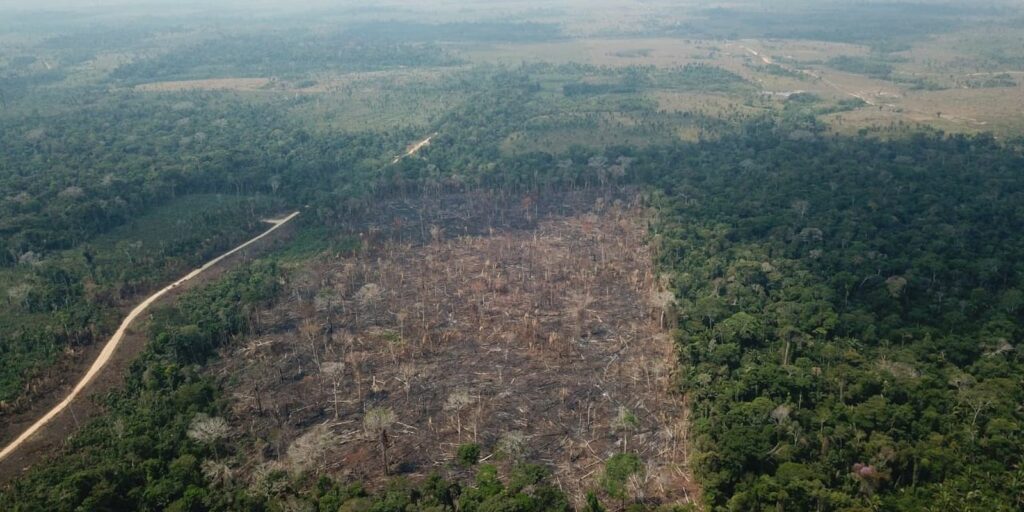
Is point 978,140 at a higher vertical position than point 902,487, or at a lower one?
higher

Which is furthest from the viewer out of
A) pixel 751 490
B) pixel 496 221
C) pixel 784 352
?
pixel 496 221

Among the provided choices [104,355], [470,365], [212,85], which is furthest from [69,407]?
[212,85]

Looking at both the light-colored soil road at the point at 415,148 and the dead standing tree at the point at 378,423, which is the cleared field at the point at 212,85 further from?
the dead standing tree at the point at 378,423

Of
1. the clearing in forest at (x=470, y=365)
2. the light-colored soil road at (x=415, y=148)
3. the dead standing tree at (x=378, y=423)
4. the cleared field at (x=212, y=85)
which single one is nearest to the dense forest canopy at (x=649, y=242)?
the light-colored soil road at (x=415, y=148)

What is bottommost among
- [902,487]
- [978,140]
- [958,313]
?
[902,487]

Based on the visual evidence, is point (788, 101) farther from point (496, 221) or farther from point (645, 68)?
point (496, 221)

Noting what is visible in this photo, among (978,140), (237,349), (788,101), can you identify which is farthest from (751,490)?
(788,101)
